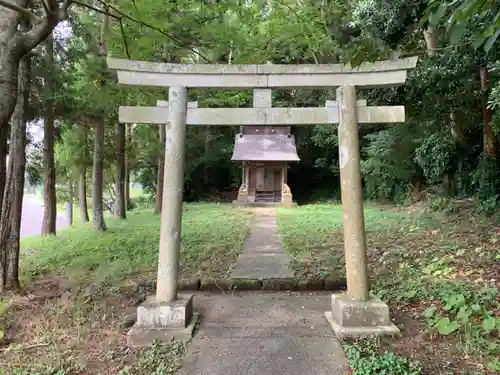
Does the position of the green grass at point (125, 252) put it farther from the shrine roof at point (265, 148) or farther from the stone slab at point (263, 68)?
the shrine roof at point (265, 148)

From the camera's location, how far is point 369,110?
4.17m

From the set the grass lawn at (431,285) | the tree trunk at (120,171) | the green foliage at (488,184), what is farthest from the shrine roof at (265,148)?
the green foliage at (488,184)

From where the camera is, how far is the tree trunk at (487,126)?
795 centimetres

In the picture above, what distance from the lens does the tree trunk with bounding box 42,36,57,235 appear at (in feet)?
24.3

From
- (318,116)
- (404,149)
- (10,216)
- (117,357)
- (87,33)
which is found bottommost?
(117,357)

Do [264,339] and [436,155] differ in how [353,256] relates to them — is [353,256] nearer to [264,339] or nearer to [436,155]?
[264,339]

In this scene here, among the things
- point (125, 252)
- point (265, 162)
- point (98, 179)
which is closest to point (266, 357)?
point (125, 252)

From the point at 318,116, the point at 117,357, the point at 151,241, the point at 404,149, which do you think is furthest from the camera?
the point at 404,149

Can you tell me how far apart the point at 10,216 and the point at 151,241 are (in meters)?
3.72

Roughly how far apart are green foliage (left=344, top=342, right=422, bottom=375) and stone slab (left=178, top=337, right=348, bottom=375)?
102 mm

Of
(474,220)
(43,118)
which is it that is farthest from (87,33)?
(474,220)

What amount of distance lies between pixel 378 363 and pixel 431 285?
219cm

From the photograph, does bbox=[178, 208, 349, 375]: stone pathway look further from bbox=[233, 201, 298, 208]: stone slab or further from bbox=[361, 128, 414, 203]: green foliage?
bbox=[233, 201, 298, 208]: stone slab

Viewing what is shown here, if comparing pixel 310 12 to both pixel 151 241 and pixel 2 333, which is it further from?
pixel 2 333
